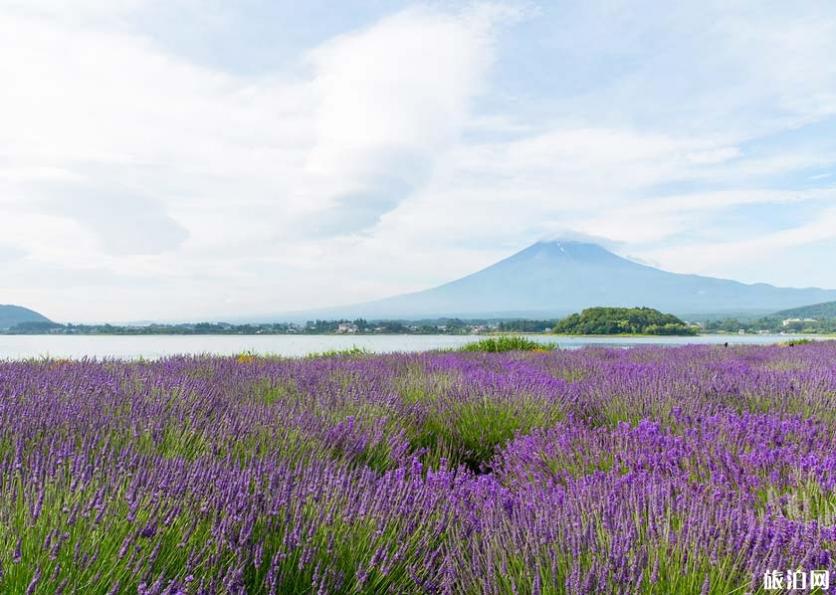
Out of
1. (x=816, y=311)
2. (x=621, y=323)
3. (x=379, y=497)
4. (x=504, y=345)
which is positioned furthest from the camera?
(x=816, y=311)

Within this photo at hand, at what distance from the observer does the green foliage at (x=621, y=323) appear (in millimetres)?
37469

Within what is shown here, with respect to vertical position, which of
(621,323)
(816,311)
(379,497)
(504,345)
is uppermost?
(816,311)

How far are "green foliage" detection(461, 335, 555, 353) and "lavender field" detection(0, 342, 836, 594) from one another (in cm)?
698

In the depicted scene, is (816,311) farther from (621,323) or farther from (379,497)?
(379,497)

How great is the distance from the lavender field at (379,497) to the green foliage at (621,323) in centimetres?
3457

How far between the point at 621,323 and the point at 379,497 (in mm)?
37227

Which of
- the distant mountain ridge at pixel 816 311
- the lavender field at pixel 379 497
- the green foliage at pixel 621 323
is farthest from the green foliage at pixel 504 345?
the distant mountain ridge at pixel 816 311

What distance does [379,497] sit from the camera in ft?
6.67

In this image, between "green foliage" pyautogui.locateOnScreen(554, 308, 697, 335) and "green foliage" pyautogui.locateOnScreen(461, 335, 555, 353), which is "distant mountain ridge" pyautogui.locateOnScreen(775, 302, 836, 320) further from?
"green foliage" pyautogui.locateOnScreen(461, 335, 555, 353)

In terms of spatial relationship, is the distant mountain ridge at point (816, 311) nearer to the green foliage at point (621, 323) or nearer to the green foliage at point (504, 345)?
the green foliage at point (621, 323)

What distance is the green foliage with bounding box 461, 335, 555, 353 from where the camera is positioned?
36.6 ft

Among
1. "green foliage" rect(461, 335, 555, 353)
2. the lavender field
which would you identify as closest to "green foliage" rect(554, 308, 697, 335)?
"green foliage" rect(461, 335, 555, 353)

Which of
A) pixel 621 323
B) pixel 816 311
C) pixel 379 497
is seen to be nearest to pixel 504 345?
pixel 379 497

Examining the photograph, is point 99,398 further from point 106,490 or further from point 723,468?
point 723,468
